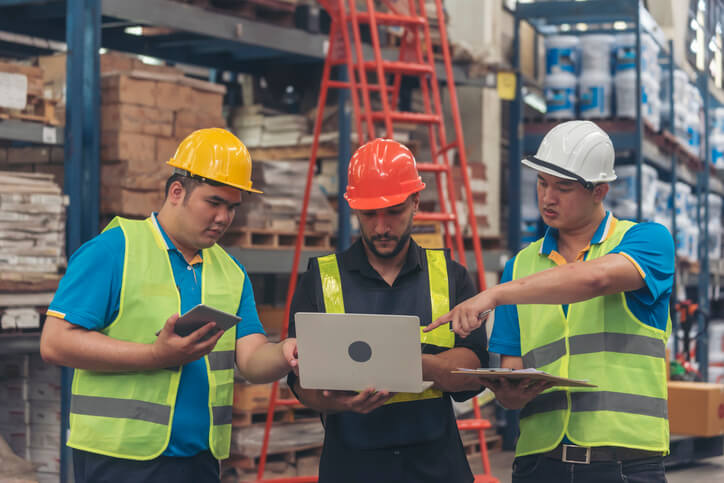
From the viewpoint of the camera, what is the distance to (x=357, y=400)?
272 centimetres

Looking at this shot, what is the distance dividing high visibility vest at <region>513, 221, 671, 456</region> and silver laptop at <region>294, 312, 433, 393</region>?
53cm

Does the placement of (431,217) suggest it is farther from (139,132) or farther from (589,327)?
(589,327)

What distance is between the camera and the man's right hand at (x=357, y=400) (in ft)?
8.89

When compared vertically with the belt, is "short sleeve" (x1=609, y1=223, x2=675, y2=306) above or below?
above

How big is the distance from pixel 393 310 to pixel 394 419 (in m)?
0.34

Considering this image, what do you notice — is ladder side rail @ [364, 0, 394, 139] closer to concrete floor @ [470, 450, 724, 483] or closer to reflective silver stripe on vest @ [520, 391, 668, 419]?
reflective silver stripe on vest @ [520, 391, 668, 419]

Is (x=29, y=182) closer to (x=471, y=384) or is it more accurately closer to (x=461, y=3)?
(x=471, y=384)

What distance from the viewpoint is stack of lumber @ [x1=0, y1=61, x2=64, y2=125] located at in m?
4.84

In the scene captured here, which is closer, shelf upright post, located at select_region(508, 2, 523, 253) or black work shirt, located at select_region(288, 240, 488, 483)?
black work shirt, located at select_region(288, 240, 488, 483)

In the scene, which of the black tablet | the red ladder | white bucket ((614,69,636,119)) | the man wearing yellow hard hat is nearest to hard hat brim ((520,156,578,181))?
the man wearing yellow hard hat

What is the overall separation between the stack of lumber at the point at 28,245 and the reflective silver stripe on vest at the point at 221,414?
229 centimetres

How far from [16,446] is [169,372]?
306cm

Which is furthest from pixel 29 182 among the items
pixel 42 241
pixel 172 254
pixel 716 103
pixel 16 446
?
pixel 716 103

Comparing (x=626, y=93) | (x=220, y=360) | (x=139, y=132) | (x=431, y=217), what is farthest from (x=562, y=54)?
(x=220, y=360)
